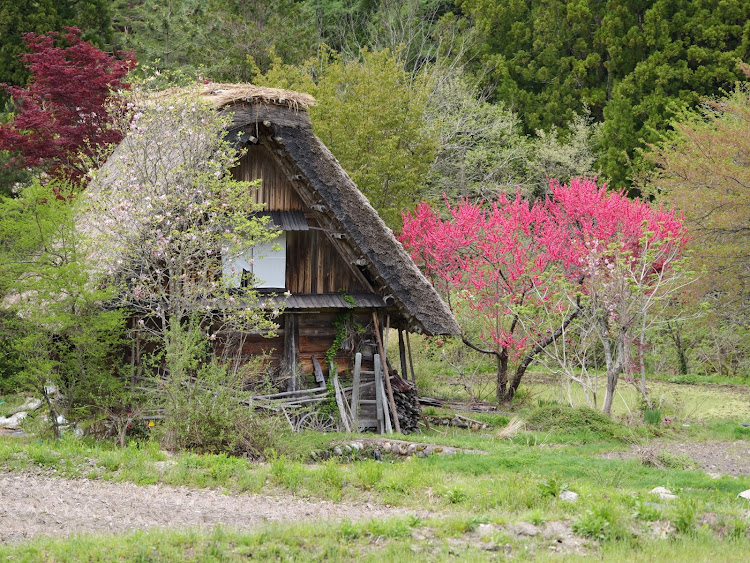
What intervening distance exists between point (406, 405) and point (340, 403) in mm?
1499

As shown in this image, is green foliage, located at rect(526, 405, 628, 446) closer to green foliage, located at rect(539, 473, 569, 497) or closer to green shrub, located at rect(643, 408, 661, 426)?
green shrub, located at rect(643, 408, 661, 426)


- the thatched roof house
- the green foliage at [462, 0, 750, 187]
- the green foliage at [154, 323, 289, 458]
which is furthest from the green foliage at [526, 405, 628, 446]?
the green foliage at [462, 0, 750, 187]

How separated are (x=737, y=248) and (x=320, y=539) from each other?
47.5ft

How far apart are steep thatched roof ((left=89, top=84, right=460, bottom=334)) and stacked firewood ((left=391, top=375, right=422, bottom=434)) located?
1146 mm

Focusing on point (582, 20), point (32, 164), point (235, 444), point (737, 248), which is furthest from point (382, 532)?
point (582, 20)

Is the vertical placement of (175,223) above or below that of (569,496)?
above

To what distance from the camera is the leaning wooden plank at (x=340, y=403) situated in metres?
14.3

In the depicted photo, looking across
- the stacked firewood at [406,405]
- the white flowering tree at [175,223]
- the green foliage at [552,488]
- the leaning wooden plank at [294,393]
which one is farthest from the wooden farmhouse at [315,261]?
the green foliage at [552,488]

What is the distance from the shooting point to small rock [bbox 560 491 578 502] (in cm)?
892

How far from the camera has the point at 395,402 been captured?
50.7 ft

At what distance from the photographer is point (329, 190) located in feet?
47.9

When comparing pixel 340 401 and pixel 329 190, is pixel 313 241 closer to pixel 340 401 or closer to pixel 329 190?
pixel 329 190

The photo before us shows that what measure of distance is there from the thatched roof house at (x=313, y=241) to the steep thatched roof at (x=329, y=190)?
17mm

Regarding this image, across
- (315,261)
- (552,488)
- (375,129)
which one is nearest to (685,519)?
(552,488)
